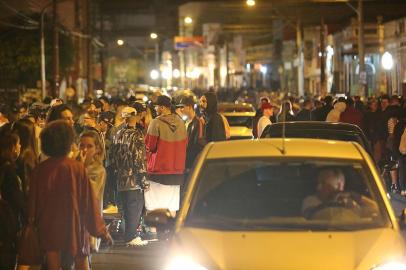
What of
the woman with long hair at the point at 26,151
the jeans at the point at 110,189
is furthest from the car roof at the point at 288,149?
the jeans at the point at 110,189

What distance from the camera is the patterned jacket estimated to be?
12.7 m

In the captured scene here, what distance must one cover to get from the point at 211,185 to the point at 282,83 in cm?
7251

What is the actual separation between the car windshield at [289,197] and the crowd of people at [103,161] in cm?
132

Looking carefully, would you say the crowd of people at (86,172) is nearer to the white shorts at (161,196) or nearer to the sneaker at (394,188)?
the white shorts at (161,196)

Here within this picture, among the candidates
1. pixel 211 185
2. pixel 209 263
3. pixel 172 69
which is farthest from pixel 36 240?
pixel 172 69

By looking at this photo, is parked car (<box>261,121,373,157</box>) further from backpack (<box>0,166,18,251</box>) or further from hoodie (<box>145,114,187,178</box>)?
backpack (<box>0,166,18,251</box>)

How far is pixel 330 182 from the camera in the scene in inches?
283

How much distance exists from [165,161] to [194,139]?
1.39 meters

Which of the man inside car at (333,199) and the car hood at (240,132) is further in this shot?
the car hood at (240,132)

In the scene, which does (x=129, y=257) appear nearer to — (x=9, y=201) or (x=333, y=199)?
(x=9, y=201)

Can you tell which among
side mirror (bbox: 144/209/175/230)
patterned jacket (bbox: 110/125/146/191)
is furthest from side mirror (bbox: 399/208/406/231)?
patterned jacket (bbox: 110/125/146/191)

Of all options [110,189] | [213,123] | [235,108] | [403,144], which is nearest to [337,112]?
[403,144]

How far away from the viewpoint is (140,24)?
155m

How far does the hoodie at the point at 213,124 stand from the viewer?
14648 millimetres
